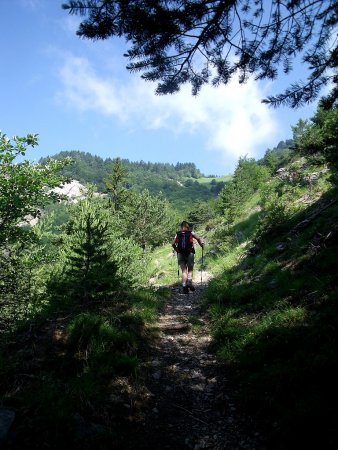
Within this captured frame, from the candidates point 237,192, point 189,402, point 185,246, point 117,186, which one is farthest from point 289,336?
point 117,186

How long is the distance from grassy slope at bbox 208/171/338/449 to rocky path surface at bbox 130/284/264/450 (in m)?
0.31

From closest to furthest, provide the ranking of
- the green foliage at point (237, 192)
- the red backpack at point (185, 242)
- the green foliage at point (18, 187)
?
the green foliage at point (18, 187) → the red backpack at point (185, 242) → the green foliage at point (237, 192)

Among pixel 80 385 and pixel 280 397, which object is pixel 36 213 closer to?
pixel 80 385

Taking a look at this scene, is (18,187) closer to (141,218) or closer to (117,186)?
(141,218)

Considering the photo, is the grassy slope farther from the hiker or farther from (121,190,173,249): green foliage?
(121,190,173,249): green foliage

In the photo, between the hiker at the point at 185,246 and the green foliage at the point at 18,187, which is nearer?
the green foliage at the point at 18,187

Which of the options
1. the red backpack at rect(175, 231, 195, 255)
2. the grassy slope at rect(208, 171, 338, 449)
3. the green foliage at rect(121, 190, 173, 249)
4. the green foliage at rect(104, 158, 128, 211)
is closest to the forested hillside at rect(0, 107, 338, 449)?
the grassy slope at rect(208, 171, 338, 449)

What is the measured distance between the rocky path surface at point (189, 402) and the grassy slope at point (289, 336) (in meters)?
0.31

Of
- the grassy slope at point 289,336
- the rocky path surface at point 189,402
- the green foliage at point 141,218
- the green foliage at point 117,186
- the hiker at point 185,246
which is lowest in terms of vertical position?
the rocky path surface at point 189,402

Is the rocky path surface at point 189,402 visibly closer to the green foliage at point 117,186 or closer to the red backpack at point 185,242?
the red backpack at point 185,242

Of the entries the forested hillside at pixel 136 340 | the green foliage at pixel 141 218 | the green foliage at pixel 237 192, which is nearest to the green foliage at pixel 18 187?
the forested hillside at pixel 136 340

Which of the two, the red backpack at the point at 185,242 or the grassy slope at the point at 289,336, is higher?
the red backpack at the point at 185,242

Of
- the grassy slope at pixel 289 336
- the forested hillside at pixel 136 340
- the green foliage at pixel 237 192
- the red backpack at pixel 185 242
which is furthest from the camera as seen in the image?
the green foliage at pixel 237 192

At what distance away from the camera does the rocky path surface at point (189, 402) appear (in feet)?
14.1
